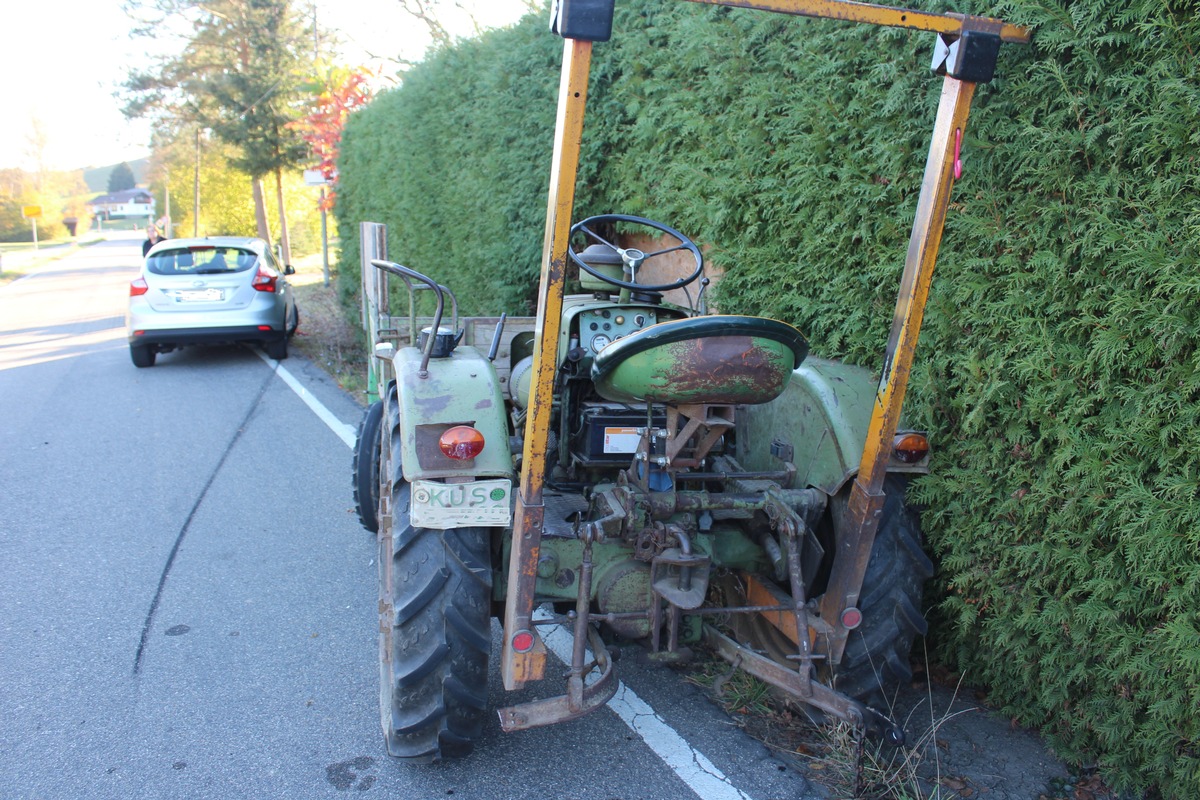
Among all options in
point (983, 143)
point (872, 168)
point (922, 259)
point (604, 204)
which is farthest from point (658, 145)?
point (922, 259)

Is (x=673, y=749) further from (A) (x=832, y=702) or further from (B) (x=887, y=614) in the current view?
(B) (x=887, y=614)

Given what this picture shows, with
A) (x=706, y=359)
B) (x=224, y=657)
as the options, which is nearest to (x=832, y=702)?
(x=706, y=359)

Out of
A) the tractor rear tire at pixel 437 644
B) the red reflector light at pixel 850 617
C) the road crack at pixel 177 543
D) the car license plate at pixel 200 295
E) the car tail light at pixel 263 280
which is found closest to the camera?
the tractor rear tire at pixel 437 644

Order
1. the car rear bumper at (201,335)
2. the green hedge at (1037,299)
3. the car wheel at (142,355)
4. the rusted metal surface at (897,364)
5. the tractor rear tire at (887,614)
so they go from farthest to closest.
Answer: the car wheel at (142,355)
the car rear bumper at (201,335)
the tractor rear tire at (887,614)
the rusted metal surface at (897,364)
the green hedge at (1037,299)

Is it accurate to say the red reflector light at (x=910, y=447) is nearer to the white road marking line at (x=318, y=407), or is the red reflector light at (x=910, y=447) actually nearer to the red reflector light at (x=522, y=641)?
the red reflector light at (x=522, y=641)

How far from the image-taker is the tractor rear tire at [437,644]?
9.30ft

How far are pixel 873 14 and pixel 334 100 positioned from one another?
16874 millimetres

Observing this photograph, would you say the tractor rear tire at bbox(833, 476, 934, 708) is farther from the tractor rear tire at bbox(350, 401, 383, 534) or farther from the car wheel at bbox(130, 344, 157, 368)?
the car wheel at bbox(130, 344, 157, 368)

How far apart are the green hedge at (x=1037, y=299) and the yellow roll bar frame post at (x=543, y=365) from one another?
5.51 ft

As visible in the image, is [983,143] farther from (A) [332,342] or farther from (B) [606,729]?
(A) [332,342]

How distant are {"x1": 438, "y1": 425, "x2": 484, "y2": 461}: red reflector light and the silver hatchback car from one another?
8619mm

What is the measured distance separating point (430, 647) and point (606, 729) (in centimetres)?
88

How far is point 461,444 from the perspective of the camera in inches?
113

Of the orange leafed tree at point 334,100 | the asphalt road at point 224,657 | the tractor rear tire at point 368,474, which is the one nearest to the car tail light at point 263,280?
the asphalt road at point 224,657
